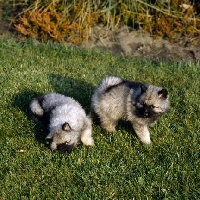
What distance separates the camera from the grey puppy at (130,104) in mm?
Answer: 5625

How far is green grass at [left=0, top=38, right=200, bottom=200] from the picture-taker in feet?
15.7

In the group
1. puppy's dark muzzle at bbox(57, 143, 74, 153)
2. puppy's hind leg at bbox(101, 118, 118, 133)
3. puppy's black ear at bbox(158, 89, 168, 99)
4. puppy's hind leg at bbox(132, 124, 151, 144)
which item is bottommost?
puppy's hind leg at bbox(101, 118, 118, 133)

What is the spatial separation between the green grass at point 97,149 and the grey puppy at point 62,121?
128mm

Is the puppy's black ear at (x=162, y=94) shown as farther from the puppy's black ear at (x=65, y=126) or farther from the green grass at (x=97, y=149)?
the puppy's black ear at (x=65, y=126)

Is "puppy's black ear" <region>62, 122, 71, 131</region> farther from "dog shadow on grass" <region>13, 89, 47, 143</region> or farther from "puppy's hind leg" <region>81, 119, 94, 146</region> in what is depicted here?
"dog shadow on grass" <region>13, 89, 47, 143</region>

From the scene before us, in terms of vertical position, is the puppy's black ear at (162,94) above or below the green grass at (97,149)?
above

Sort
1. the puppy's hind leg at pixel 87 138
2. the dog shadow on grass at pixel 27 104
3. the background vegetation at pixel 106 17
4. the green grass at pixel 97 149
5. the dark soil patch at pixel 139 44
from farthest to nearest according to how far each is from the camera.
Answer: the background vegetation at pixel 106 17 → the dark soil patch at pixel 139 44 → the dog shadow on grass at pixel 27 104 → the puppy's hind leg at pixel 87 138 → the green grass at pixel 97 149

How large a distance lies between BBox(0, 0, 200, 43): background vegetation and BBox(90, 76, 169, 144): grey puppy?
12.2 feet

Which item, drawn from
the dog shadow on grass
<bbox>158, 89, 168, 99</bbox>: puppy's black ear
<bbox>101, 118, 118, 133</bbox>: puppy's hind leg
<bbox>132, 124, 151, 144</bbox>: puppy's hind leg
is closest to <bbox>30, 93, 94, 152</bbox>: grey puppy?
the dog shadow on grass

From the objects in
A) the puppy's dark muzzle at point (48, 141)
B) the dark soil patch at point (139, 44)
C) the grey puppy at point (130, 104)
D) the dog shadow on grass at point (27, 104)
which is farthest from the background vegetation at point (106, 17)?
the puppy's dark muzzle at point (48, 141)

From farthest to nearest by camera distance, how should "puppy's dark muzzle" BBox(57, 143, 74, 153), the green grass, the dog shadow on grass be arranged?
the dog shadow on grass < "puppy's dark muzzle" BBox(57, 143, 74, 153) < the green grass

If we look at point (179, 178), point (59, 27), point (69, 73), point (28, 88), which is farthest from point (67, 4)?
point (179, 178)

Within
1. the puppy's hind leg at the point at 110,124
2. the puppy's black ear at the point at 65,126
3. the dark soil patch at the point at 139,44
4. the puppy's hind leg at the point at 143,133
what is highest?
the puppy's black ear at the point at 65,126

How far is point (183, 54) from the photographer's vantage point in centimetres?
927
